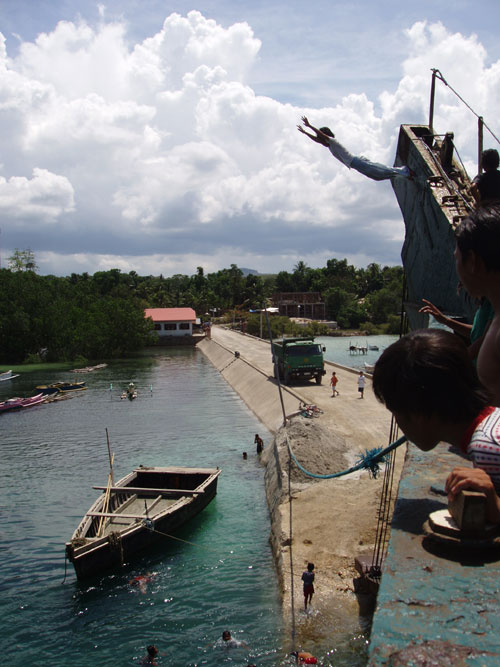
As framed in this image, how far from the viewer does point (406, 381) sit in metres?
2.36

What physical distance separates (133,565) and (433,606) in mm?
14212

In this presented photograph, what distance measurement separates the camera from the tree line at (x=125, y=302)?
7238 centimetres

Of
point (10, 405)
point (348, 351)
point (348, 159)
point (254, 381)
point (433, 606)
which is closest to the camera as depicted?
point (433, 606)

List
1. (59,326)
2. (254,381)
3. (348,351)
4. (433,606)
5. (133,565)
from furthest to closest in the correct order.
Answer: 1. (348,351)
2. (59,326)
3. (254,381)
4. (133,565)
5. (433,606)

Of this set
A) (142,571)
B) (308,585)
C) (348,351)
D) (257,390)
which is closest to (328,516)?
(308,585)

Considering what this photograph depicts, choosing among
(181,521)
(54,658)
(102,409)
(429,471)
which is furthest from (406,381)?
(102,409)

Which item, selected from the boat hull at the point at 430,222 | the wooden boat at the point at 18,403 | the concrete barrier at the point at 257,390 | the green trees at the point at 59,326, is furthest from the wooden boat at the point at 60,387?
the boat hull at the point at 430,222

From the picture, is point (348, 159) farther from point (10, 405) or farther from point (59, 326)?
point (59, 326)

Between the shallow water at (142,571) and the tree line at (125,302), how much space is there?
19.1 metres

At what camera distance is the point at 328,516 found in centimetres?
1542

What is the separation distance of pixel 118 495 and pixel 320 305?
109 m

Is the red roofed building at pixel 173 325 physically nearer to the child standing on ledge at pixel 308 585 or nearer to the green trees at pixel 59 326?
the green trees at pixel 59 326

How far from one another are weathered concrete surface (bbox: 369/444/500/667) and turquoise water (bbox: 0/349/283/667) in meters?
9.14

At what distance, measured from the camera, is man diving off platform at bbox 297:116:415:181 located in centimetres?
682
